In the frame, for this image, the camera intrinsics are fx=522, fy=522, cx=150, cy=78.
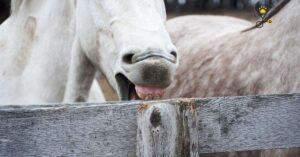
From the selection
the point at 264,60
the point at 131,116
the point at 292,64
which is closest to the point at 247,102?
the point at 131,116

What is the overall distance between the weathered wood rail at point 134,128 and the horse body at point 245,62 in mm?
924

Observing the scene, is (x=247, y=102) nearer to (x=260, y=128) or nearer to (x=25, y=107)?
(x=260, y=128)

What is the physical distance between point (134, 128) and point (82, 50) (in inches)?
38.7

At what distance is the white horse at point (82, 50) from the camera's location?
2074 millimetres

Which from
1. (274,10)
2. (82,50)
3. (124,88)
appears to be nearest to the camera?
(124,88)

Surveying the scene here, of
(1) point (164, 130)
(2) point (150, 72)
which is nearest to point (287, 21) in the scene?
(2) point (150, 72)

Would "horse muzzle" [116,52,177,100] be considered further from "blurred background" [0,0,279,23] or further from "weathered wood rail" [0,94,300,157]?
"blurred background" [0,0,279,23]

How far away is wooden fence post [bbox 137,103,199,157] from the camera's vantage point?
67.9 inches

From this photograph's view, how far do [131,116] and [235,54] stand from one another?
6.12 ft

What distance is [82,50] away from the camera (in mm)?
2650

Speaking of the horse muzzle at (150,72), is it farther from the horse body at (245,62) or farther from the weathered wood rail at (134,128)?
the horse body at (245,62)

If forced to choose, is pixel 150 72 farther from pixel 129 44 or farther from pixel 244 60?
pixel 244 60

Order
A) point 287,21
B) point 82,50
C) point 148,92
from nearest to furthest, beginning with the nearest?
point 148,92 → point 82,50 → point 287,21

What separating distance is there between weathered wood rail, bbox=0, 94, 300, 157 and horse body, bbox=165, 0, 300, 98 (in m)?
0.92
